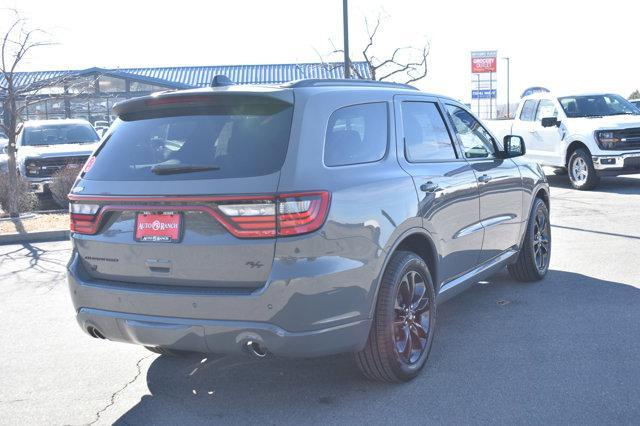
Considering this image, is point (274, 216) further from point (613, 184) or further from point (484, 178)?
point (613, 184)

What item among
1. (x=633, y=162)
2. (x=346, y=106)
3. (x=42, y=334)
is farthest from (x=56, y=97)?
(x=633, y=162)

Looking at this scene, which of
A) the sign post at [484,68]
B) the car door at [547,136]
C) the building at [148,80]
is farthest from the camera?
the sign post at [484,68]

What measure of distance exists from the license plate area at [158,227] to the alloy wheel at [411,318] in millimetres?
1367

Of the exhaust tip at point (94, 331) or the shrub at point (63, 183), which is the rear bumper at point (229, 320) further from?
the shrub at point (63, 183)

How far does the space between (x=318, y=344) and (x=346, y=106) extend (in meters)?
1.42

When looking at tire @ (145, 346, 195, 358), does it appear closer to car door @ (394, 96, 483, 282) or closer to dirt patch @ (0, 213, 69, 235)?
car door @ (394, 96, 483, 282)

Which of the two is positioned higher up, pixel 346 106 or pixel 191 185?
pixel 346 106

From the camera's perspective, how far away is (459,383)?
4293mm

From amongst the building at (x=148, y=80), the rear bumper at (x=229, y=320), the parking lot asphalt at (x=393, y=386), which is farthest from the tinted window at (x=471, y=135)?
the building at (x=148, y=80)

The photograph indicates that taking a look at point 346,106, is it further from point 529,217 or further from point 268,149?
point 529,217

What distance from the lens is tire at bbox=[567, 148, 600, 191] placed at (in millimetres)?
Answer: 13938

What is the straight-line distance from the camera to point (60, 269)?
26.8 ft

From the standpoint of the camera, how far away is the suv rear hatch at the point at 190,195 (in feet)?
11.7

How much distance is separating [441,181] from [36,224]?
8397mm
